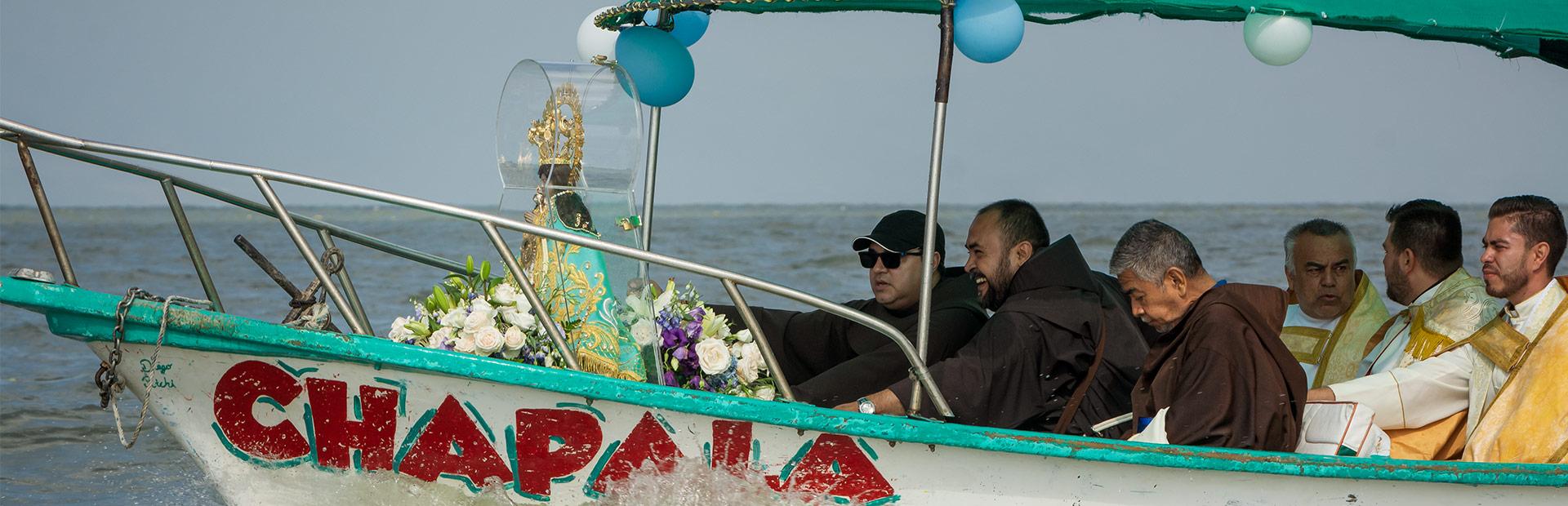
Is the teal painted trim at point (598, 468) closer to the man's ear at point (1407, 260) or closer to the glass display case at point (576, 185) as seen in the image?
the glass display case at point (576, 185)

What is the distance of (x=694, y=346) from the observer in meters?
4.74

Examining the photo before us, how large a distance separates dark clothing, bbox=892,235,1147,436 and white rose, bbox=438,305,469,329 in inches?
58.2

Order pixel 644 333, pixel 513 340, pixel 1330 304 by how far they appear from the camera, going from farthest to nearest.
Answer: pixel 1330 304 < pixel 644 333 < pixel 513 340

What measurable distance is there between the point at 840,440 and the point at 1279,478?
137 centimetres

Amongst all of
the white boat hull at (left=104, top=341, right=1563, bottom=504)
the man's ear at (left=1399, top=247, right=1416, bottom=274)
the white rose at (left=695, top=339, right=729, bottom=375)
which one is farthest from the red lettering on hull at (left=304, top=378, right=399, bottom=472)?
the man's ear at (left=1399, top=247, right=1416, bottom=274)

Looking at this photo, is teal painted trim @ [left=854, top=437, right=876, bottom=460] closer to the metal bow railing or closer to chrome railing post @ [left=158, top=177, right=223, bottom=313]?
the metal bow railing

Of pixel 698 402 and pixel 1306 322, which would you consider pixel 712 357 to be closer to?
pixel 698 402

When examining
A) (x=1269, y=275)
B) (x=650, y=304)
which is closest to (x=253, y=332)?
(x=650, y=304)

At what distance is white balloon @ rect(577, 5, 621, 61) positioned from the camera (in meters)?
5.86

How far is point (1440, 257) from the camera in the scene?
5191 mm

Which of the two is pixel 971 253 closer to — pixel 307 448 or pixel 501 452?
pixel 501 452

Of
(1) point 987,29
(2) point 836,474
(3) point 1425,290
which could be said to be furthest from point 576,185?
(3) point 1425,290

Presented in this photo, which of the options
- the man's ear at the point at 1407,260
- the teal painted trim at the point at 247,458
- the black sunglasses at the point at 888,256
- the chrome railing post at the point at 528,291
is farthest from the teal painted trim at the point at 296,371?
the man's ear at the point at 1407,260

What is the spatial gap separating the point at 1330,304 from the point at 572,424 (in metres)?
3.53
